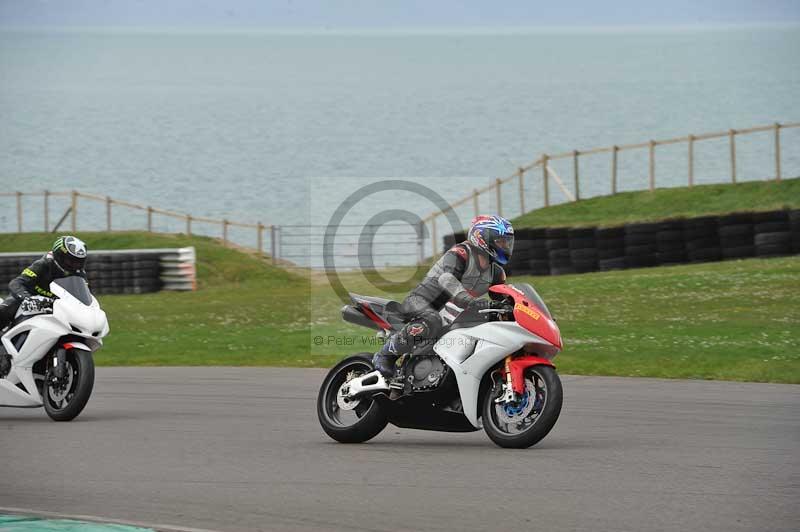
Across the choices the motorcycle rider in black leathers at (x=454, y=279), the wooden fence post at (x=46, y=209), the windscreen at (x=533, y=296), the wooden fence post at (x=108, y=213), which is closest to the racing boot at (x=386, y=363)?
the motorcycle rider in black leathers at (x=454, y=279)

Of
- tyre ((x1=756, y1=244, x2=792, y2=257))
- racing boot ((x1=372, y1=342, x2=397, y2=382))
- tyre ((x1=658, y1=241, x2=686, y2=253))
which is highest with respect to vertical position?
tyre ((x1=658, y1=241, x2=686, y2=253))

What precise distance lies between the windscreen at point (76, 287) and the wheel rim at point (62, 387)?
0.60m

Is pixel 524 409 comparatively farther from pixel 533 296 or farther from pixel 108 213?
pixel 108 213

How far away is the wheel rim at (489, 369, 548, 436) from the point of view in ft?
29.6

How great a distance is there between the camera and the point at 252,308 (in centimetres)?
2739

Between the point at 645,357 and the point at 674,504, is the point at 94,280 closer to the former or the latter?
the point at 645,357

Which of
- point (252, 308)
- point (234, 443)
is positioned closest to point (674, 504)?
point (234, 443)

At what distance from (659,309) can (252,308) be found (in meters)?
9.36

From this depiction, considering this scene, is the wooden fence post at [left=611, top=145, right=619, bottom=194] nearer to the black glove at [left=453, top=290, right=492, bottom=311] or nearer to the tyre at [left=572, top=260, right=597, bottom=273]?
the tyre at [left=572, top=260, right=597, bottom=273]

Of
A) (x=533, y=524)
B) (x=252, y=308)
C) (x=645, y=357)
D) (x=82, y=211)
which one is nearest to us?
(x=533, y=524)

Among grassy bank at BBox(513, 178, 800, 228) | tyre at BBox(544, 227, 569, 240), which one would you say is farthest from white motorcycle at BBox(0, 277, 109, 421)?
grassy bank at BBox(513, 178, 800, 228)

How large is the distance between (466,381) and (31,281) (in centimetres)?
478

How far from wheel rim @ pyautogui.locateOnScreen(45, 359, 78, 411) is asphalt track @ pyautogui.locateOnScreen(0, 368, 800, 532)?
0.25 m

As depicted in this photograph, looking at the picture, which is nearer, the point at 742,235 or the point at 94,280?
the point at 742,235
